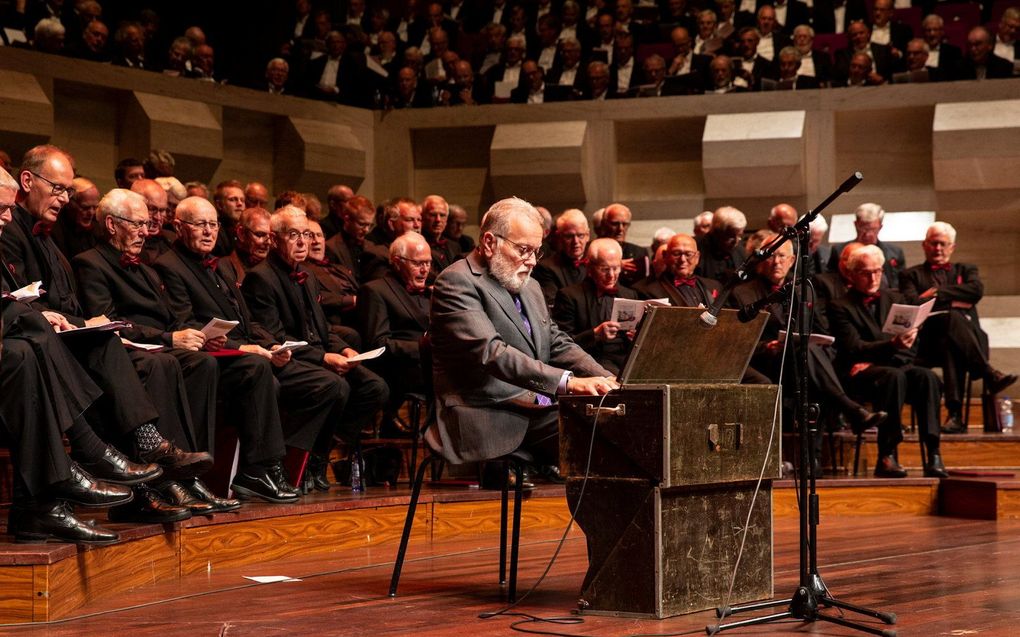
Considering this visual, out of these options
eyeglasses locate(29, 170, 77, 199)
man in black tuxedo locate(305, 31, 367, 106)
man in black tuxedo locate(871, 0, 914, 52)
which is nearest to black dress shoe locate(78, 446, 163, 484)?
eyeglasses locate(29, 170, 77, 199)

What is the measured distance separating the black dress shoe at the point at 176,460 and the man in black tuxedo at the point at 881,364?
12.1 feet

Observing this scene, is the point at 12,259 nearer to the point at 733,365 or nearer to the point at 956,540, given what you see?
the point at 733,365

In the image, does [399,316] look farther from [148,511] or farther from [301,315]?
[148,511]

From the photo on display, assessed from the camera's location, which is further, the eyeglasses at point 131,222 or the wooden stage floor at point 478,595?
the eyeglasses at point 131,222

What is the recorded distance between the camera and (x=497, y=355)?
11.5 ft

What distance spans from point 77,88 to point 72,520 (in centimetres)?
549

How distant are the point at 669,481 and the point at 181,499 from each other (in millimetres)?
1641

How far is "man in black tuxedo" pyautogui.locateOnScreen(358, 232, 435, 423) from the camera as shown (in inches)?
225

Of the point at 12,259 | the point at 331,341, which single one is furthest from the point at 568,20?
the point at 12,259

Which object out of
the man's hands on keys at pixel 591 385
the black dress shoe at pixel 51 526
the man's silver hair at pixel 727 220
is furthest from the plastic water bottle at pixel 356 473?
the man's silver hair at pixel 727 220

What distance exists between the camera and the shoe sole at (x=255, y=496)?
459cm

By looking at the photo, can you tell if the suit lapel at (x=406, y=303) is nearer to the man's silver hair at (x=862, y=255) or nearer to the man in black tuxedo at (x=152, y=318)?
the man in black tuxedo at (x=152, y=318)

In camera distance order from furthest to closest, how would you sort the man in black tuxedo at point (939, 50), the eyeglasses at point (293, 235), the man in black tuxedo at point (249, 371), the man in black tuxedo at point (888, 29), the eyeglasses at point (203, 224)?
the man in black tuxedo at point (888, 29) → the man in black tuxedo at point (939, 50) → the eyeglasses at point (293, 235) → the eyeglasses at point (203, 224) → the man in black tuxedo at point (249, 371)

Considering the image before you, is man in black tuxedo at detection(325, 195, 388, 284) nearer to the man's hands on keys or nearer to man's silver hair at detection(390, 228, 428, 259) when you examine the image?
man's silver hair at detection(390, 228, 428, 259)
